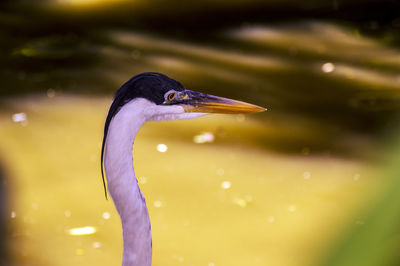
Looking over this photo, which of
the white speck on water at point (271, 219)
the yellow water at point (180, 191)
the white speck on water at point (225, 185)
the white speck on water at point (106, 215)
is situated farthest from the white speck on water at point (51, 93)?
the white speck on water at point (271, 219)

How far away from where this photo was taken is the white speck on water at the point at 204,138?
10.3 feet

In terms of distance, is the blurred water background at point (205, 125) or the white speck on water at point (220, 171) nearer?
the blurred water background at point (205, 125)

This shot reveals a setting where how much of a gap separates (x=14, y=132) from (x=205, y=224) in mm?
1404

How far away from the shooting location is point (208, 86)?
148 inches

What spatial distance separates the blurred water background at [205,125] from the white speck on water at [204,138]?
1 centimetres

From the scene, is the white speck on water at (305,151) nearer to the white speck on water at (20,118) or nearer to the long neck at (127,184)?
the white speck on water at (20,118)

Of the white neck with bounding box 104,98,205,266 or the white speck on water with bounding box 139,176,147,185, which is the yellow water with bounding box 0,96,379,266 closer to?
the white speck on water with bounding box 139,176,147,185

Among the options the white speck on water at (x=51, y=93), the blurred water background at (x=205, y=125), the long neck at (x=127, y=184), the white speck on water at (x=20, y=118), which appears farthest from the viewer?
the white speck on water at (x=51, y=93)

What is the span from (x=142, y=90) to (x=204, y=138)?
1.99 metres

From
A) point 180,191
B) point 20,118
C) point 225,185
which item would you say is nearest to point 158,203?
point 180,191

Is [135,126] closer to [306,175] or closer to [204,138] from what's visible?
[306,175]

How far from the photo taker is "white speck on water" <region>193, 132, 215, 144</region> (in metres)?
3.14

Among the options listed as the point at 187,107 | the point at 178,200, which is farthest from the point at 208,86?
the point at 187,107

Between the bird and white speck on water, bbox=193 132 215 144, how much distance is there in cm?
182
